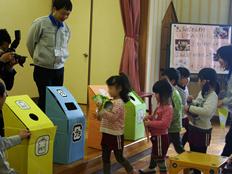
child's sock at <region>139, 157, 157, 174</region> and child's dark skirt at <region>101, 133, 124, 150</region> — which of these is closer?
child's dark skirt at <region>101, 133, 124, 150</region>

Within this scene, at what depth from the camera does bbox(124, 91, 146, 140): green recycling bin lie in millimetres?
4348

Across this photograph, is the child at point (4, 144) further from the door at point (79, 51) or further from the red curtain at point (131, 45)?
the door at point (79, 51)

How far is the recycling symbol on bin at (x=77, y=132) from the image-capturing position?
3421 mm

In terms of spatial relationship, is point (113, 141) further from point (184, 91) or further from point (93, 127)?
point (184, 91)

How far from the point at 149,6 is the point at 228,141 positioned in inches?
123

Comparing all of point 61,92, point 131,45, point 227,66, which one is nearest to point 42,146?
point 61,92

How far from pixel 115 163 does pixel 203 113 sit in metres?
1.18

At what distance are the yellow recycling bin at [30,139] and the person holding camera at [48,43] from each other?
514 mm

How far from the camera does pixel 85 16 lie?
6.95 metres

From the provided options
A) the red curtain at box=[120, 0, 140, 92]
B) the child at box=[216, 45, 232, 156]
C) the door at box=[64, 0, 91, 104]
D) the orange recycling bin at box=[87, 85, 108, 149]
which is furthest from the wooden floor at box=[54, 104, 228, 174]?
the door at box=[64, 0, 91, 104]

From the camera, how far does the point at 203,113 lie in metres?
3.21

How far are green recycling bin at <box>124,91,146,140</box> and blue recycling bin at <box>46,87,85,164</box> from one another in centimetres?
96

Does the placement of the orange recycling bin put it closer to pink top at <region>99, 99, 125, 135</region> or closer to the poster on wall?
pink top at <region>99, 99, 125, 135</region>

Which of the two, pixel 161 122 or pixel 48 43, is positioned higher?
pixel 48 43
